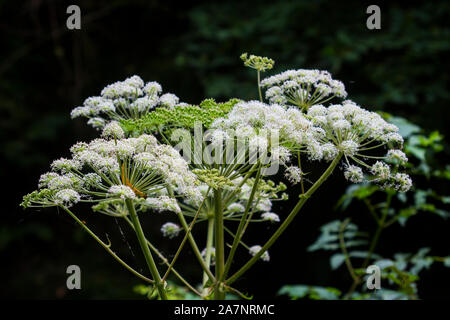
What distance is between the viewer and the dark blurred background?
13.9 feet

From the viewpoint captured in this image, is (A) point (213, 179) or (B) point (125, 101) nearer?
(A) point (213, 179)

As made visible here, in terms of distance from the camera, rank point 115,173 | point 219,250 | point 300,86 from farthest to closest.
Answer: point 300,86 < point 219,250 < point 115,173

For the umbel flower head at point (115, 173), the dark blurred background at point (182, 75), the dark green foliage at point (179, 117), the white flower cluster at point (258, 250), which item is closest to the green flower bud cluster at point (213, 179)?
the umbel flower head at point (115, 173)

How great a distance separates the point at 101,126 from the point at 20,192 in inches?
202

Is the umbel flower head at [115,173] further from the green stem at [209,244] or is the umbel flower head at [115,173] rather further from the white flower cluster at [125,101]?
the green stem at [209,244]

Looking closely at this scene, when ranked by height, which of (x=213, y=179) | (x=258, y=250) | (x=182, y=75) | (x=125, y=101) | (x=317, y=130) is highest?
(x=182, y=75)

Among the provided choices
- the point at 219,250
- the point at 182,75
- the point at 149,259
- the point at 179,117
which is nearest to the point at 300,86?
the point at 179,117

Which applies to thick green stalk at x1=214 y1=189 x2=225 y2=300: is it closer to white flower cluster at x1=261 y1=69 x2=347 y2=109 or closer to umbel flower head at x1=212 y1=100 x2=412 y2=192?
umbel flower head at x1=212 y1=100 x2=412 y2=192

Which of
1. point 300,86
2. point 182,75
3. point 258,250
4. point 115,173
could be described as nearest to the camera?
point 115,173

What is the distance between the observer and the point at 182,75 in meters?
5.50

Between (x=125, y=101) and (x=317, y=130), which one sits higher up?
(x=125, y=101)

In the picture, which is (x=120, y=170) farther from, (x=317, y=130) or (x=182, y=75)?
(x=182, y=75)

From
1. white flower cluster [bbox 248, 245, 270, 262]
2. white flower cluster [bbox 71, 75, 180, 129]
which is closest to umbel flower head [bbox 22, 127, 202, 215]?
white flower cluster [bbox 71, 75, 180, 129]

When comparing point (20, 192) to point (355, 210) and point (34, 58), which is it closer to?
point (34, 58)
